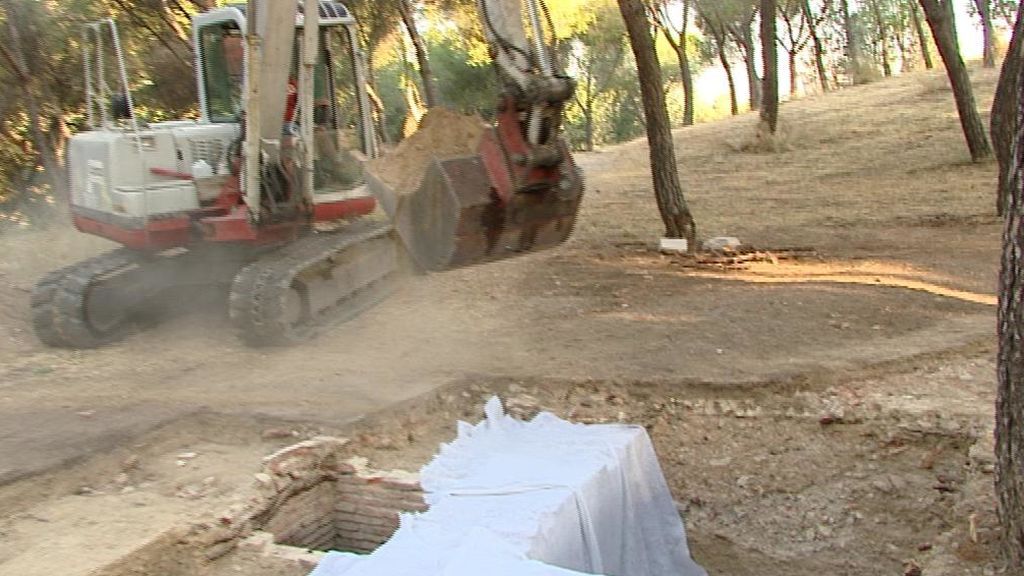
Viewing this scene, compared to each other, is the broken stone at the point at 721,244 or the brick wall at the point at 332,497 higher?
the broken stone at the point at 721,244

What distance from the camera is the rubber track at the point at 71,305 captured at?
29.0 ft

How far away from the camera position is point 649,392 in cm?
684

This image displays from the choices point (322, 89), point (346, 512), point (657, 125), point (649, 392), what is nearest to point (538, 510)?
point (346, 512)

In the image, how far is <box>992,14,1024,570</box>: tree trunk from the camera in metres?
3.78

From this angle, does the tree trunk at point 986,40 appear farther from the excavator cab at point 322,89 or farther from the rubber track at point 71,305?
the rubber track at point 71,305

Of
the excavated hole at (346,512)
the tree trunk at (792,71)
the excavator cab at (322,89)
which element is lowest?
the excavated hole at (346,512)

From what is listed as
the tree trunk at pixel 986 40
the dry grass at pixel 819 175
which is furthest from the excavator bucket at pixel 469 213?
the tree trunk at pixel 986 40

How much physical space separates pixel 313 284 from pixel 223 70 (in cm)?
219

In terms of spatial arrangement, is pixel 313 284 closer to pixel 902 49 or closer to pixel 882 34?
pixel 882 34

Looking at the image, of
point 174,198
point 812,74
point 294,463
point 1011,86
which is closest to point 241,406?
point 294,463

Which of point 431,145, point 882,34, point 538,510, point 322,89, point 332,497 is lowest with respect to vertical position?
point 332,497

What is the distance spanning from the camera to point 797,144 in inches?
786

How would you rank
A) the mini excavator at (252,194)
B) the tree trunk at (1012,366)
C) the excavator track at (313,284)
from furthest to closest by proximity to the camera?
the excavator track at (313,284)
the mini excavator at (252,194)
the tree trunk at (1012,366)

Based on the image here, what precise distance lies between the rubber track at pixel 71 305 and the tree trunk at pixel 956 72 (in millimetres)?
11204
